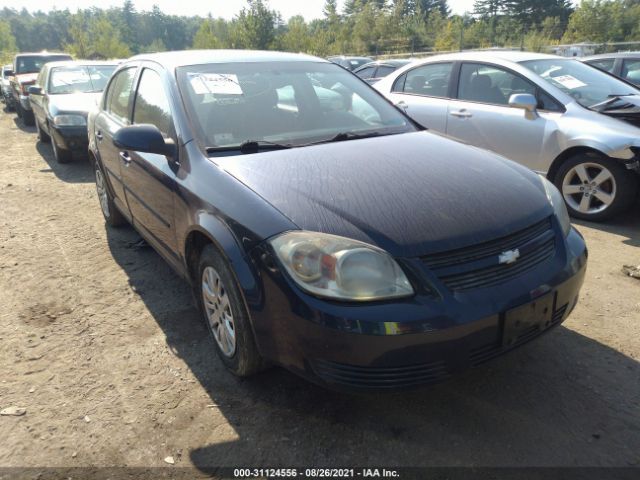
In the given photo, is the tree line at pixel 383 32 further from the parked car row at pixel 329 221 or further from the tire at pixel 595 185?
the parked car row at pixel 329 221

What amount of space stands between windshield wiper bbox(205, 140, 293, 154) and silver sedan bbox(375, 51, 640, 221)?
2.99 m

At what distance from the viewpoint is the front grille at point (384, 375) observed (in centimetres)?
194

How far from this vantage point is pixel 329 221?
2.06 m

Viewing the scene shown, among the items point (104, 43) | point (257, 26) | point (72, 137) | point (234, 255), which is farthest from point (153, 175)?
point (104, 43)

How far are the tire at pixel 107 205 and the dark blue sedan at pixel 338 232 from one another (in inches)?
59.3

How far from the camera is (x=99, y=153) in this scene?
4531 millimetres

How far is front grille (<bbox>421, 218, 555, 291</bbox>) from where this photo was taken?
1.99 m

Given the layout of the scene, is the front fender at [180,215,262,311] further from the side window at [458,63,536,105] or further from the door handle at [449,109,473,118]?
the side window at [458,63,536,105]

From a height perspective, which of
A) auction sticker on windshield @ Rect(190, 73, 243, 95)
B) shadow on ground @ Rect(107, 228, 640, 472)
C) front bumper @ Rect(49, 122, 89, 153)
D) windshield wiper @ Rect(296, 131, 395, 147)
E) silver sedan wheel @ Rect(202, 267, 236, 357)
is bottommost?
shadow on ground @ Rect(107, 228, 640, 472)

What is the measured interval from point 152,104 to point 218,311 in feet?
5.05

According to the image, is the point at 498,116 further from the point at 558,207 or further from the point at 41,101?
the point at 41,101

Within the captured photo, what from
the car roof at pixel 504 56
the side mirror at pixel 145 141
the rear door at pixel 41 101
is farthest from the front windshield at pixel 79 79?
the side mirror at pixel 145 141

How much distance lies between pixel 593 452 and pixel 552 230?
0.97 meters

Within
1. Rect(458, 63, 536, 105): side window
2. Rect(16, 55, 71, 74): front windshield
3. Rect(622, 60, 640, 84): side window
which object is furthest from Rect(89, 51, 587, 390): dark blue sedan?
Rect(16, 55, 71, 74): front windshield
